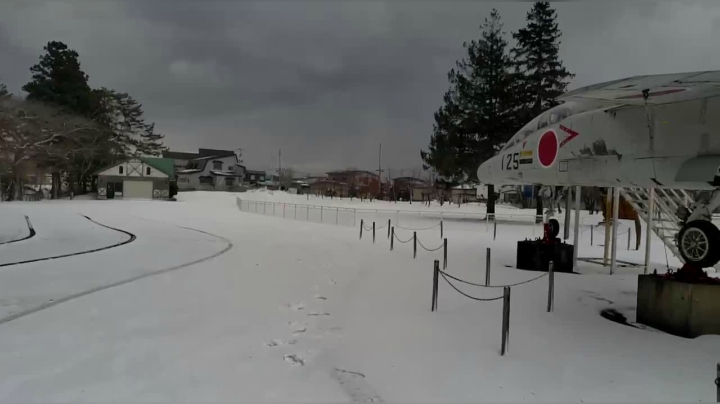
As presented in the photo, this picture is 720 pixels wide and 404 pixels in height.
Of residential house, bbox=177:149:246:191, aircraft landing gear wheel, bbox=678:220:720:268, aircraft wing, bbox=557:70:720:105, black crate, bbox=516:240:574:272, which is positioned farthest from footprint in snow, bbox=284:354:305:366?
residential house, bbox=177:149:246:191

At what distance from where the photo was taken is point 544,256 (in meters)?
12.3

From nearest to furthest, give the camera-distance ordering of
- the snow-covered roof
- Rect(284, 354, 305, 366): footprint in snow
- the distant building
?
Rect(284, 354, 305, 366): footprint in snow
the snow-covered roof
the distant building

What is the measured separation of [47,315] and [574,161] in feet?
32.4

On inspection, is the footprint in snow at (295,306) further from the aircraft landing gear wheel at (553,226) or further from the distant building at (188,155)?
the distant building at (188,155)

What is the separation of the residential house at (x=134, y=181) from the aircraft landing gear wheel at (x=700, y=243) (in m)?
51.7

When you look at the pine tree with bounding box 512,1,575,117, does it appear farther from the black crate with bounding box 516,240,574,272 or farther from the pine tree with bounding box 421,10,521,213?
the black crate with bounding box 516,240,574,272

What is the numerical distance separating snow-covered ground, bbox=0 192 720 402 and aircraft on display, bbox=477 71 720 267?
210 centimetres

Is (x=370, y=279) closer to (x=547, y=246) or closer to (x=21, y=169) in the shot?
(x=547, y=246)

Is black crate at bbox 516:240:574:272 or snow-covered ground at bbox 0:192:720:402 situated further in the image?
black crate at bbox 516:240:574:272

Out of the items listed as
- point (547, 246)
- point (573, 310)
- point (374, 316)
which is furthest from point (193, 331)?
point (547, 246)

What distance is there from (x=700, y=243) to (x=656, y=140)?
171cm

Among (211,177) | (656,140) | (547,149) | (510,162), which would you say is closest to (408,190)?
(211,177)

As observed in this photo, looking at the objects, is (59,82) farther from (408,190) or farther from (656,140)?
(656,140)

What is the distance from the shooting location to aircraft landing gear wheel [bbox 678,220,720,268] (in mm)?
6723
